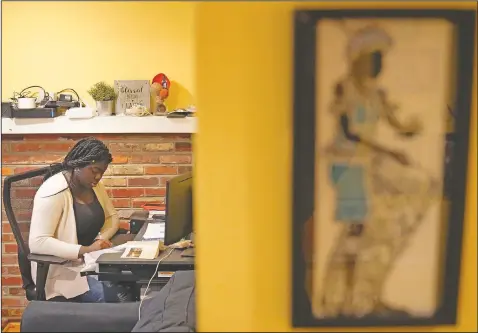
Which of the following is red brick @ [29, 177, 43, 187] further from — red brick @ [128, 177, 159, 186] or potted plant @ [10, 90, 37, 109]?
red brick @ [128, 177, 159, 186]

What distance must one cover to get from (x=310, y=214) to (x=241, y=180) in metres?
0.21

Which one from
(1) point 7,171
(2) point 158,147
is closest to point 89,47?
(2) point 158,147

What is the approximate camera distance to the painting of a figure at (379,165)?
1.57 meters

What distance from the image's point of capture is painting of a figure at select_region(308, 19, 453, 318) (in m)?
1.57

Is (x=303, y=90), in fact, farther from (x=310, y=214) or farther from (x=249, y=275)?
(x=249, y=275)

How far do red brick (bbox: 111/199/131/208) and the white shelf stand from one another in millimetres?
559

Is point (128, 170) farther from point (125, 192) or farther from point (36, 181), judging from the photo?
point (36, 181)

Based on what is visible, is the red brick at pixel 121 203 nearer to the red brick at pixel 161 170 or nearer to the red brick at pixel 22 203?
the red brick at pixel 161 170

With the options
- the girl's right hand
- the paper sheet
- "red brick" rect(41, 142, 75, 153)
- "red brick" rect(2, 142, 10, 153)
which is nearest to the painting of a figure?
the girl's right hand

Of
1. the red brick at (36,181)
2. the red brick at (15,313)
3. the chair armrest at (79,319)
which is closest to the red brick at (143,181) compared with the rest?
the red brick at (36,181)

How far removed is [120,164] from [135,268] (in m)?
1.49

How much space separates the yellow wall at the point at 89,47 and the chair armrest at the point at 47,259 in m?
1.33

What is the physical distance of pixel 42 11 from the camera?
4.20 metres

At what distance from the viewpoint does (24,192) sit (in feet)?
11.9
